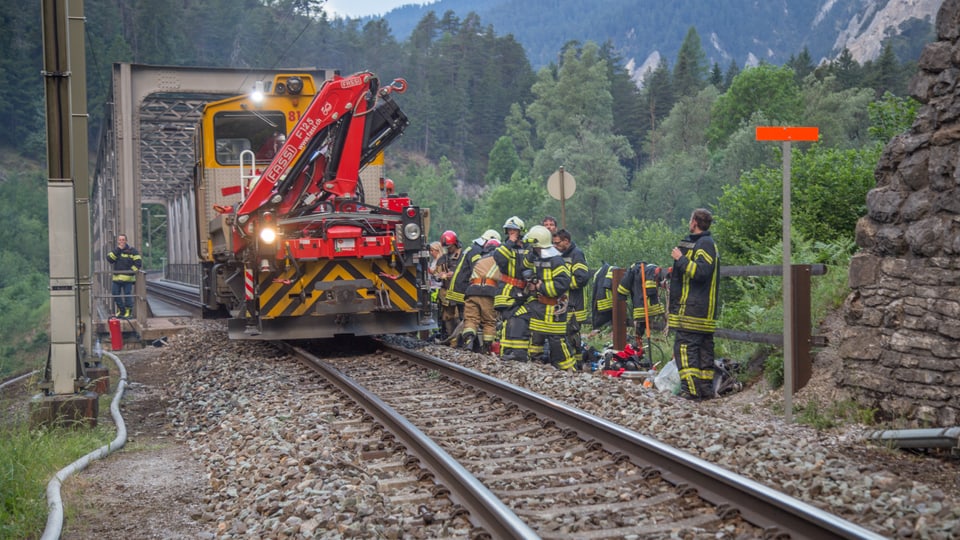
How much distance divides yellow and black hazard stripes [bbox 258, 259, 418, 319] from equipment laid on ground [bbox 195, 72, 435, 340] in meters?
0.01

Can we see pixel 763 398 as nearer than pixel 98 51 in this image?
Yes

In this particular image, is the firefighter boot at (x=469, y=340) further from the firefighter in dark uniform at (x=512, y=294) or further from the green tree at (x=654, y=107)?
the green tree at (x=654, y=107)

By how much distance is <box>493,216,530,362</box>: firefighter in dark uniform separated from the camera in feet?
36.3

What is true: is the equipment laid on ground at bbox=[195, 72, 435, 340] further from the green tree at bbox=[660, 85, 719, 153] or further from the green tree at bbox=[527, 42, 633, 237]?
the green tree at bbox=[660, 85, 719, 153]

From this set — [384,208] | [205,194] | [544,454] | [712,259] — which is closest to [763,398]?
[712,259]

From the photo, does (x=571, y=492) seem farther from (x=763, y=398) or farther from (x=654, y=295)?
(x=654, y=295)

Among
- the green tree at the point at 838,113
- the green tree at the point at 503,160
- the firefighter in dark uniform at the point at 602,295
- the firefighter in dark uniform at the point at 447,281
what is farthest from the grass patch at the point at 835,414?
the green tree at the point at 503,160

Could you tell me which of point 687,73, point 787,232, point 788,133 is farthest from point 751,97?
point 787,232

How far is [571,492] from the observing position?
17.8 ft

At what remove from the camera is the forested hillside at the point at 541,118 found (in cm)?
2389

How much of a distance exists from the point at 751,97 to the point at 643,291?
61319 millimetres

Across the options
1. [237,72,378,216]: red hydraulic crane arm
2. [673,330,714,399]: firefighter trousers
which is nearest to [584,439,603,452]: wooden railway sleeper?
[673,330,714,399]: firefighter trousers

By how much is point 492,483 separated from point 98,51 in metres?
74.8

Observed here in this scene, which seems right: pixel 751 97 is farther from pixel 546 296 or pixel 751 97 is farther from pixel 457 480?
pixel 457 480
